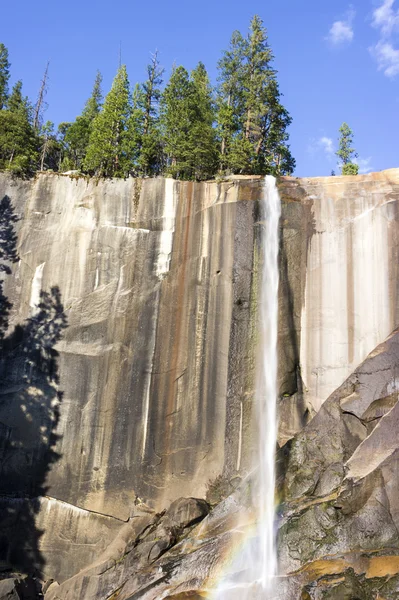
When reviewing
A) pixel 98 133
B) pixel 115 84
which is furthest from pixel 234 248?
pixel 115 84

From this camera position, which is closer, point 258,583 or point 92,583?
point 258,583

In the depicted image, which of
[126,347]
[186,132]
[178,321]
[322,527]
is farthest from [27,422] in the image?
[186,132]

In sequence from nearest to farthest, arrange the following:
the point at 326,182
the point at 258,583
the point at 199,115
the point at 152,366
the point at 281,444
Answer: the point at 258,583
the point at 281,444
the point at 152,366
the point at 326,182
the point at 199,115

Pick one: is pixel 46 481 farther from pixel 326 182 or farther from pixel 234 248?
pixel 326 182

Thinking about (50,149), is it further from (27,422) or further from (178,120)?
(27,422)

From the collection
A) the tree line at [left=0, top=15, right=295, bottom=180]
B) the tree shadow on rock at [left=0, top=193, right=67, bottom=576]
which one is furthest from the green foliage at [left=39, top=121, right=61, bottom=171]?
the tree shadow on rock at [left=0, top=193, right=67, bottom=576]

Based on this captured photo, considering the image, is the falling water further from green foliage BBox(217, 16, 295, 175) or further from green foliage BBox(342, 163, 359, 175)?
green foliage BBox(342, 163, 359, 175)
